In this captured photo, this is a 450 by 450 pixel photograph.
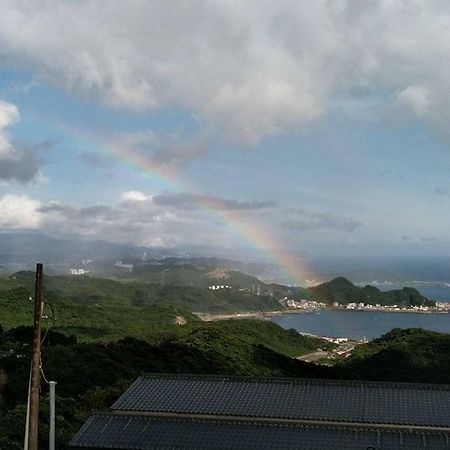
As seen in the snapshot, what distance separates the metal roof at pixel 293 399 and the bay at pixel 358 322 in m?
88.7

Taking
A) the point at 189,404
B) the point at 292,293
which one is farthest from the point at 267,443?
the point at 292,293

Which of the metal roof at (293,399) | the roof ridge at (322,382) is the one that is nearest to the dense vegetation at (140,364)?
the metal roof at (293,399)

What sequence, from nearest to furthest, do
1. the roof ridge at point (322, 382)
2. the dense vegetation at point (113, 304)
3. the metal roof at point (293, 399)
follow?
the metal roof at point (293, 399)
the roof ridge at point (322, 382)
the dense vegetation at point (113, 304)

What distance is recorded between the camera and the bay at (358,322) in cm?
10469

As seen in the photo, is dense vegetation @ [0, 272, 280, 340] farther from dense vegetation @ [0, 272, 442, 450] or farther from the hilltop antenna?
the hilltop antenna

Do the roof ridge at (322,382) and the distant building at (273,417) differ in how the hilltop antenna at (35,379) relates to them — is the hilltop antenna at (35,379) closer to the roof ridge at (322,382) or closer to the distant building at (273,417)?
the distant building at (273,417)

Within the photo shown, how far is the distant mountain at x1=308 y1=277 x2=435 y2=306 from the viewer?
5630 inches

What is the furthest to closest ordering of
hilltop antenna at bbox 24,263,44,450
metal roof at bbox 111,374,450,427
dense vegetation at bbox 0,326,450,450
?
dense vegetation at bbox 0,326,450,450, metal roof at bbox 111,374,450,427, hilltop antenna at bbox 24,263,44,450

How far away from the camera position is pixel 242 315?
419 feet

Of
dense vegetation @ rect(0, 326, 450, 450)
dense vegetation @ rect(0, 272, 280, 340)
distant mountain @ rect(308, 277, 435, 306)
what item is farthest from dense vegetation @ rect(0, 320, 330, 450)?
distant mountain @ rect(308, 277, 435, 306)

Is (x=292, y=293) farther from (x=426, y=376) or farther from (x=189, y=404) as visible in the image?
(x=189, y=404)

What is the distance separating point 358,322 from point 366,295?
1137 inches

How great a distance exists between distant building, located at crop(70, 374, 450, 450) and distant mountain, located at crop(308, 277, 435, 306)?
13630cm

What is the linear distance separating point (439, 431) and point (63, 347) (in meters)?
25.2
